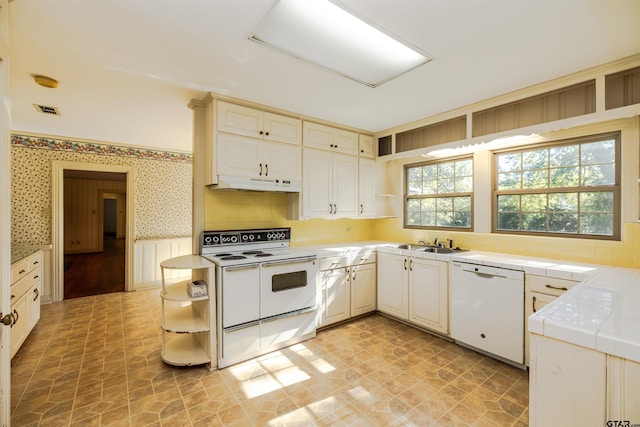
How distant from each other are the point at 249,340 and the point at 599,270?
3.00 metres

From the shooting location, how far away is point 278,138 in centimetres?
319

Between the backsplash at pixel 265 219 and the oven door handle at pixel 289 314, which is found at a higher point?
the backsplash at pixel 265 219

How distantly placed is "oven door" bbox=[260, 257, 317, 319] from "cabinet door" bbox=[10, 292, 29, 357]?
7.29 ft

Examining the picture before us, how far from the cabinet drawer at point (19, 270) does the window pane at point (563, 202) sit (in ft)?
16.9

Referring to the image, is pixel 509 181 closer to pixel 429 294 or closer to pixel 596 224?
pixel 596 224

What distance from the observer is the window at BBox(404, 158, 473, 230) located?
3520 mm

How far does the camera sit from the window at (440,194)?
3.52 meters

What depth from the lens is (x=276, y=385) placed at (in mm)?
2268

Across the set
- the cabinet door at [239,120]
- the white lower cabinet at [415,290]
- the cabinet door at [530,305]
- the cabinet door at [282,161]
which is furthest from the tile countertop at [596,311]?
the cabinet door at [239,120]

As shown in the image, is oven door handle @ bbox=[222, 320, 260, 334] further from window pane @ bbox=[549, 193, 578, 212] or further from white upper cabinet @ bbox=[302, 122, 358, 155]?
window pane @ bbox=[549, 193, 578, 212]

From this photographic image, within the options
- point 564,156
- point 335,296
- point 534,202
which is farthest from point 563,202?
point 335,296

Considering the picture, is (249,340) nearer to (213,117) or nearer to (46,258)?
(213,117)

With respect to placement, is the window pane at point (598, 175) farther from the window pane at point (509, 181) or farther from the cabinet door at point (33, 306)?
the cabinet door at point (33, 306)

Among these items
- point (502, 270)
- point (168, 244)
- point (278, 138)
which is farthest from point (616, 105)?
point (168, 244)
